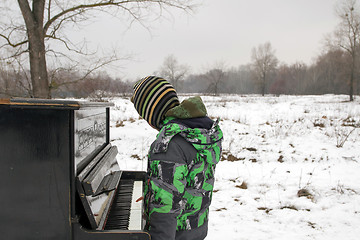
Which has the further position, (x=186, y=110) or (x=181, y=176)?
(x=186, y=110)

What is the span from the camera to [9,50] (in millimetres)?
5980

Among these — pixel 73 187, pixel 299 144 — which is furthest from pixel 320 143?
pixel 73 187

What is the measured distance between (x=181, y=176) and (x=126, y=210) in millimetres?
616

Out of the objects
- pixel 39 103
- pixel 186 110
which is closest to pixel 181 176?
pixel 186 110

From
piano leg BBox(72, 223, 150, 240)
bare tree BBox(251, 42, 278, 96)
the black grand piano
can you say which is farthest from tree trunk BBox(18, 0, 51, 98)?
bare tree BBox(251, 42, 278, 96)

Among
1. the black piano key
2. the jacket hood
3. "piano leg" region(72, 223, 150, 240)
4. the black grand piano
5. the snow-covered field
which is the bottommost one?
A: the snow-covered field

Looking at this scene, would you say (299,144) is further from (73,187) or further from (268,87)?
(268,87)

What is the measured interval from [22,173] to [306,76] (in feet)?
255

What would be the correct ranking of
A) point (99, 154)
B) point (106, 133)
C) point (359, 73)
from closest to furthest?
point (99, 154) → point (106, 133) → point (359, 73)

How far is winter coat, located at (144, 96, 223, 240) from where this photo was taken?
5.37ft

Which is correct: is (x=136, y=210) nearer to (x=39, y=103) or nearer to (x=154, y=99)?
(x=154, y=99)

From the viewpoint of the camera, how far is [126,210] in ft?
6.34

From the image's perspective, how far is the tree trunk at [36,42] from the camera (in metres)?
5.50

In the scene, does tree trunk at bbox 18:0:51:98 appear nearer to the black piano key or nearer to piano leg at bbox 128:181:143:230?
the black piano key
